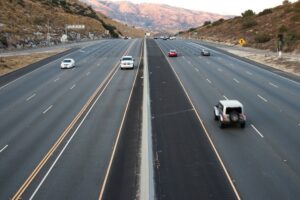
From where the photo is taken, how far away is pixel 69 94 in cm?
4028

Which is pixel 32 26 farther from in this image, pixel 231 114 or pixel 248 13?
pixel 231 114

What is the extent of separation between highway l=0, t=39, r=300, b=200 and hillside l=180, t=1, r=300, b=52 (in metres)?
44.0

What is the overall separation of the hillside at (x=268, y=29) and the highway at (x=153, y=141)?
144 ft

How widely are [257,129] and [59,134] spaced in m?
11.6

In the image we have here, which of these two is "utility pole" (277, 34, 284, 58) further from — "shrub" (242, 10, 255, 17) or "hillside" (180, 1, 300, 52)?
"shrub" (242, 10, 255, 17)

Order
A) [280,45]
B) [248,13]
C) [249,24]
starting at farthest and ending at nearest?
[248,13]
[249,24]
[280,45]

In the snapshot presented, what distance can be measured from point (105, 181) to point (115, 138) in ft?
→ 21.4

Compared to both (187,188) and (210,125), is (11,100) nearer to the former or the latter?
(210,125)

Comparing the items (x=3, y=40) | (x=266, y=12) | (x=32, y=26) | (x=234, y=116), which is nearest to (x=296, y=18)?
(x=266, y=12)

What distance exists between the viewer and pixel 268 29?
115375 millimetres

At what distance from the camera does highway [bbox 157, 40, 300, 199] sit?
18.8 m

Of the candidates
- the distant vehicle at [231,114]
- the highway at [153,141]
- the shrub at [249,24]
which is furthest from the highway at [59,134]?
the shrub at [249,24]

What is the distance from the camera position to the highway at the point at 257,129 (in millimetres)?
18797

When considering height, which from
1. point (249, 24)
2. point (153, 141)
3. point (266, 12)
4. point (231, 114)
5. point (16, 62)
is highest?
point (231, 114)
